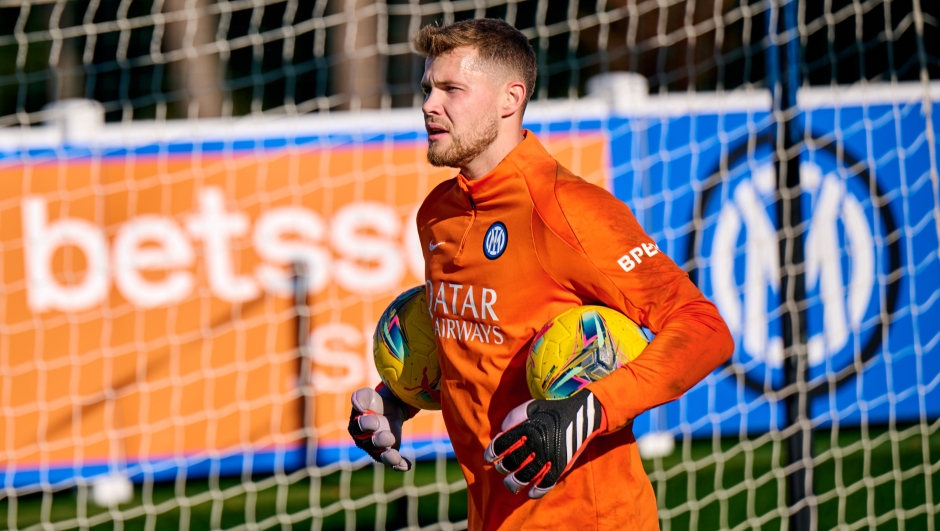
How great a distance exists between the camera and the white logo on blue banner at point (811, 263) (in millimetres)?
5215

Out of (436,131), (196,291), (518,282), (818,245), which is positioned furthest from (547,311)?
(818,245)

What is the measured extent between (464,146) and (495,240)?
0.67 feet

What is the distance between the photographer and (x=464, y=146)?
213 centimetres

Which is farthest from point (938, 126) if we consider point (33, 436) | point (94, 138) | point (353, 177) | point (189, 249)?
point (33, 436)

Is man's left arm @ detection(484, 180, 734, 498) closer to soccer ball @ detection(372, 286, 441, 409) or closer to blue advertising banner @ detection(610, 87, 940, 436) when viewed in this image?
soccer ball @ detection(372, 286, 441, 409)

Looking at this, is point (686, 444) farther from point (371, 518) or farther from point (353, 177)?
point (353, 177)

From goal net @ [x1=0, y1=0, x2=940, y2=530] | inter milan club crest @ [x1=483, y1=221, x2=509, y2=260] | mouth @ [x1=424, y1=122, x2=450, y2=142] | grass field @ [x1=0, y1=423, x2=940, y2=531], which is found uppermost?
mouth @ [x1=424, y1=122, x2=450, y2=142]

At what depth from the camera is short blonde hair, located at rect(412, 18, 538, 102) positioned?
2.14m

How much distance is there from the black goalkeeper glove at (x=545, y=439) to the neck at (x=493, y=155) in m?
0.56

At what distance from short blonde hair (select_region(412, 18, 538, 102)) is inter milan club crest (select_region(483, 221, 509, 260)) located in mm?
298

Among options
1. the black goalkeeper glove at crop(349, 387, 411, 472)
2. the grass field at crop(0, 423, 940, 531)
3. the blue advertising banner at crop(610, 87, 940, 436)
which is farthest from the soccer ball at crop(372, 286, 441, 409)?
the blue advertising banner at crop(610, 87, 940, 436)

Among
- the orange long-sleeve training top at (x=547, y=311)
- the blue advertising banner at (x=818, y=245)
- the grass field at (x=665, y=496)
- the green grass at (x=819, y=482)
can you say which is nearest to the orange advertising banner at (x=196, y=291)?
the grass field at (x=665, y=496)

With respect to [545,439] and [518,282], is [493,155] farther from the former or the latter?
[545,439]

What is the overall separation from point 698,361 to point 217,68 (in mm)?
13826
